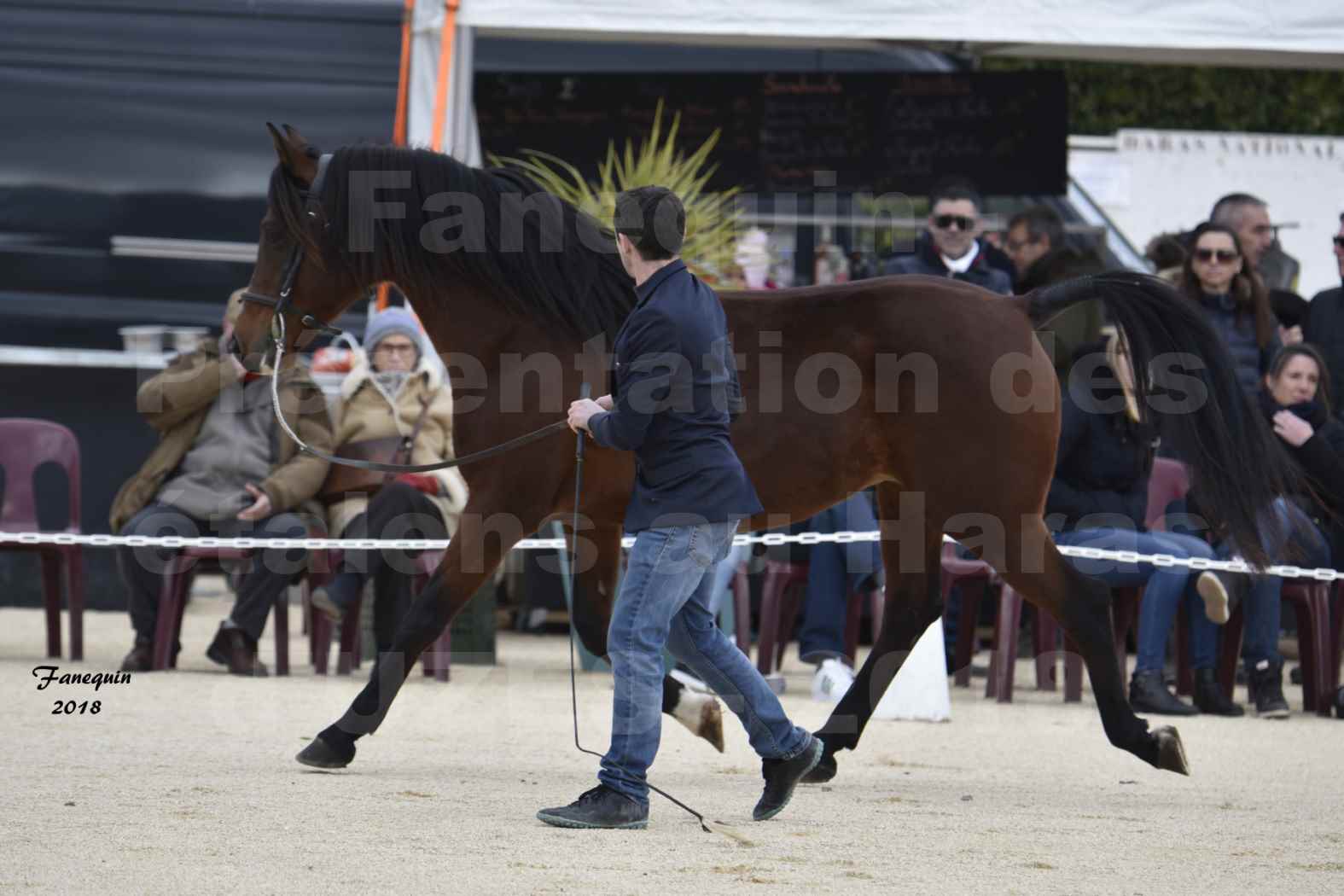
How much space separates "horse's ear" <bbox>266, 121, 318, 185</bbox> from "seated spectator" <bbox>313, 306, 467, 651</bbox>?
8.16 ft

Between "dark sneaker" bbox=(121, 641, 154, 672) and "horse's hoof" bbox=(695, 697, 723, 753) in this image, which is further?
"dark sneaker" bbox=(121, 641, 154, 672)

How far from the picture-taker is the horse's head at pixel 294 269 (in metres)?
5.79

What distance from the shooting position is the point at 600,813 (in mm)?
4598

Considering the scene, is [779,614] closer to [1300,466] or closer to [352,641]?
[352,641]

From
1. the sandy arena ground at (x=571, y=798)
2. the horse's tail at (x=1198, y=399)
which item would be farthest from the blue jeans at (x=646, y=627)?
the horse's tail at (x=1198, y=399)

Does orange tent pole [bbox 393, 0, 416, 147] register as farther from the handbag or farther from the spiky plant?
the handbag

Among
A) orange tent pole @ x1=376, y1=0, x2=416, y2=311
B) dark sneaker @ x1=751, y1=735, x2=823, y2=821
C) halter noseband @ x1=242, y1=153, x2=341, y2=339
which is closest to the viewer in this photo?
dark sneaker @ x1=751, y1=735, x2=823, y2=821

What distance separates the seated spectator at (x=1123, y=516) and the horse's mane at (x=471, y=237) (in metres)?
3.08

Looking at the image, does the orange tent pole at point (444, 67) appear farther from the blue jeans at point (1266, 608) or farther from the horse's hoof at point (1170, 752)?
the horse's hoof at point (1170, 752)

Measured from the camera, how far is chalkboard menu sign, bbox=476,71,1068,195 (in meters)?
11.2

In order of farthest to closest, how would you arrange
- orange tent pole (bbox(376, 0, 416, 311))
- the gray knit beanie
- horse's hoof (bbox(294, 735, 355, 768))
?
orange tent pole (bbox(376, 0, 416, 311)) → the gray knit beanie → horse's hoof (bbox(294, 735, 355, 768))

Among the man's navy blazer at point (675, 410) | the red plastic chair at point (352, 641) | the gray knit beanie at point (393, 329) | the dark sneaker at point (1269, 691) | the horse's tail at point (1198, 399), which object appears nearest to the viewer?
the man's navy blazer at point (675, 410)

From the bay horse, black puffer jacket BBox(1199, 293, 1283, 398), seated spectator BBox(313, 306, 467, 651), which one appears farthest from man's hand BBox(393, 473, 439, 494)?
black puffer jacket BBox(1199, 293, 1283, 398)

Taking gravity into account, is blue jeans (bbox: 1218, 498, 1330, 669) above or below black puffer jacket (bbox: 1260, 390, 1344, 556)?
below
